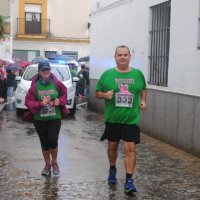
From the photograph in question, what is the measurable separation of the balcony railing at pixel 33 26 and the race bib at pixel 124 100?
37151 millimetres

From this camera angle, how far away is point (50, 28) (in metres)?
43.5

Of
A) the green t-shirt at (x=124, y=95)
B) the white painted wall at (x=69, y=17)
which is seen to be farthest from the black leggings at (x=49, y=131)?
the white painted wall at (x=69, y=17)

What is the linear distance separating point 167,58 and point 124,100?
4.56 meters

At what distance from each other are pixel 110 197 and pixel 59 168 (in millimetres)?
1755

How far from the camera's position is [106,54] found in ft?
51.7

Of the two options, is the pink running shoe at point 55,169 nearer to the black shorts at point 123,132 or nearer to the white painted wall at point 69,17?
the black shorts at point 123,132

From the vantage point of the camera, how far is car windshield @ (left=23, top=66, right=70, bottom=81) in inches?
620

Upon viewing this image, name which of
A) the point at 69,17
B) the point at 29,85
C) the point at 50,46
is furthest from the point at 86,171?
the point at 69,17

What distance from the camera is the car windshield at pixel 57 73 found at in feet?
51.7

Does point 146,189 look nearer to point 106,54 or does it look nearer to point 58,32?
point 106,54

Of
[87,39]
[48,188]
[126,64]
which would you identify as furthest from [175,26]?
[87,39]

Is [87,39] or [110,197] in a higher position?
[87,39]

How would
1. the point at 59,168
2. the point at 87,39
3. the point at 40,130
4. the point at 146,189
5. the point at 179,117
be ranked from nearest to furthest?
the point at 146,189
the point at 40,130
the point at 59,168
the point at 179,117
the point at 87,39

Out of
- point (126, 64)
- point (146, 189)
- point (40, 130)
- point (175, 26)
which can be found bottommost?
point (146, 189)
